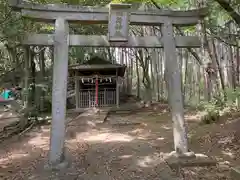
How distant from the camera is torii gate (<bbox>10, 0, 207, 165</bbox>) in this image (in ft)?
17.7

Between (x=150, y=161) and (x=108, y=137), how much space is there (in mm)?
3484

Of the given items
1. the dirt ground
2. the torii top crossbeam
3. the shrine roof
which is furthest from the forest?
the shrine roof

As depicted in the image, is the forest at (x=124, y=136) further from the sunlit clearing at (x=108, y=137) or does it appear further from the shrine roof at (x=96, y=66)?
the shrine roof at (x=96, y=66)

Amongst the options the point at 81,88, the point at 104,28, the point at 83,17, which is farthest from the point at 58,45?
the point at 81,88

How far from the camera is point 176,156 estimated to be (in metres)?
5.63

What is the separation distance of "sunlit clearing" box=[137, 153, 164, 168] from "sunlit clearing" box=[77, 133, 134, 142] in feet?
7.54

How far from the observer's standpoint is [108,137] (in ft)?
30.1

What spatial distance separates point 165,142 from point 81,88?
10494 mm

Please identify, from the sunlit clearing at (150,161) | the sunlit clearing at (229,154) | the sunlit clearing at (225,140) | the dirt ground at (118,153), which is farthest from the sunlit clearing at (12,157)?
the sunlit clearing at (225,140)

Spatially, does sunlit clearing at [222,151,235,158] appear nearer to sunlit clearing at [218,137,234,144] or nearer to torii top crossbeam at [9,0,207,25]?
sunlit clearing at [218,137,234,144]

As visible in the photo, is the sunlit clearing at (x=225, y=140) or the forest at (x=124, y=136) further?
the sunlit clearing at (x=225, y=140)

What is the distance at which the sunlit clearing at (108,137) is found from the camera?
28.4 feet

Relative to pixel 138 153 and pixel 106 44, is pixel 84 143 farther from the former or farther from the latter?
pixel 106 44

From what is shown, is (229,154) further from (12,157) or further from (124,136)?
(12,157)
